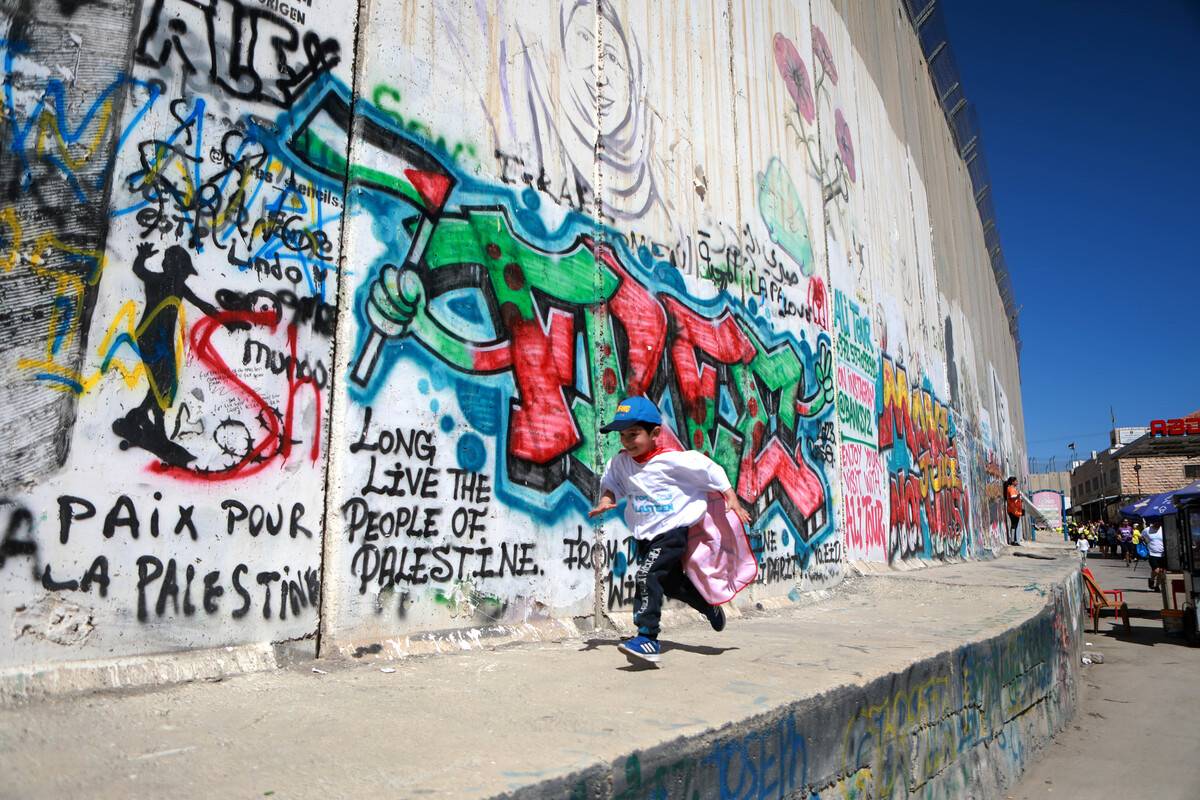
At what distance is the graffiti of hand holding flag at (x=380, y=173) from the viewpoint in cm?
379

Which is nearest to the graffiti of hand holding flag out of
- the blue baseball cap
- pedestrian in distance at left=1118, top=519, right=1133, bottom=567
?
the blue baseball cap

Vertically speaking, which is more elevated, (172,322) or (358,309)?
(358,309)

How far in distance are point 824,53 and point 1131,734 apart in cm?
863

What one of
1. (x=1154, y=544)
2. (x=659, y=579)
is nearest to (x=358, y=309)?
(x=659, y=579)

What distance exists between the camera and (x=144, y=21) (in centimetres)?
321

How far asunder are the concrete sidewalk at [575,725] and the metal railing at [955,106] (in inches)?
692

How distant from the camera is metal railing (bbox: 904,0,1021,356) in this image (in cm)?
1903

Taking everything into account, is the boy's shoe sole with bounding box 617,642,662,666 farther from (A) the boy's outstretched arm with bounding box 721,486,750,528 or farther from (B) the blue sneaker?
(A) the boy's outstretched arm with bounding box 721,486,750,528

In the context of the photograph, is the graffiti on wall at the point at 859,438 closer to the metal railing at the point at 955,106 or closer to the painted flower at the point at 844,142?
the painted flower at the point at 844,142

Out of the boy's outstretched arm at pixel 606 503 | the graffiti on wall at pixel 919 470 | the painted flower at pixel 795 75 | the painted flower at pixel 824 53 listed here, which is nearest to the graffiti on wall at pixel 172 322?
the boy's outstretched arm at pixel 606 503

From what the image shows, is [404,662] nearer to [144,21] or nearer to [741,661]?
[741,661]

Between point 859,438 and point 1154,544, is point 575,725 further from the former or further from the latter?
point 1154,544

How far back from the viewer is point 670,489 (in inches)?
153

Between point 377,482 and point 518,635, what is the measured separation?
124 cm
